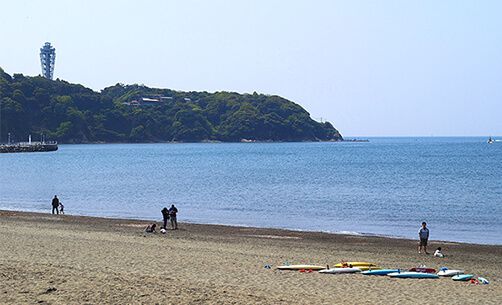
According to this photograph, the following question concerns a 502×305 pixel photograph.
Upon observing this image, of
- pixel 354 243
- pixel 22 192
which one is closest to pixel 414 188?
pixel 22 192

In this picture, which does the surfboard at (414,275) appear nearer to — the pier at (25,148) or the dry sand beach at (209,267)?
the dry sand beach at (209,267)

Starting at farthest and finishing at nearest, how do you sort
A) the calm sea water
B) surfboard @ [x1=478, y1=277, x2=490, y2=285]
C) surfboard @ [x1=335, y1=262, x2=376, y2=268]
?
the calm sea water
surfboard @ [x1=335, y1=262, x2=376, y2=268]
surfboard @ [x1=478, y1=277, x2=490, y2=285]

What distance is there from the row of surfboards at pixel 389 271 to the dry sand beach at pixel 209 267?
0.41 meters

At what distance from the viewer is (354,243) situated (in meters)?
29.9

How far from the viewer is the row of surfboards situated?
19609 mm

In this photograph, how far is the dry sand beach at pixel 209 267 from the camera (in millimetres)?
16078

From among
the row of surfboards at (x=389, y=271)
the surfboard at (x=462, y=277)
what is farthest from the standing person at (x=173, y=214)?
the surfboard at (x=462, y=277)

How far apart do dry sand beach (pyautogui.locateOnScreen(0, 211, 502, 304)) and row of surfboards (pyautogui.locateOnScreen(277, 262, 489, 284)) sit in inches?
16.0

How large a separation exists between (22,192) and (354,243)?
42030mm

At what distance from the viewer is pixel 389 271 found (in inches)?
798

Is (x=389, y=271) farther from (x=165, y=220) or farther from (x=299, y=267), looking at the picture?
(x=165, y=220)

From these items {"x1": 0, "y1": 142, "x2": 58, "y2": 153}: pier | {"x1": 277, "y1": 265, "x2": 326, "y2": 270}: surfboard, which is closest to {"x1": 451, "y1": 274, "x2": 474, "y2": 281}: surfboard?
{"x1": 277, "y1": 265, "x2": 326, "y2": 270}: surfboard

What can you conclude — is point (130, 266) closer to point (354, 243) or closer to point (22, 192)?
point (354, 243)

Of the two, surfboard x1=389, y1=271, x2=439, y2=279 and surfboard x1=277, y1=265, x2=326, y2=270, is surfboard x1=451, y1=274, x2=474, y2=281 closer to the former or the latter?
surfboard x1=389, y1=271, x2=439, y2=279
